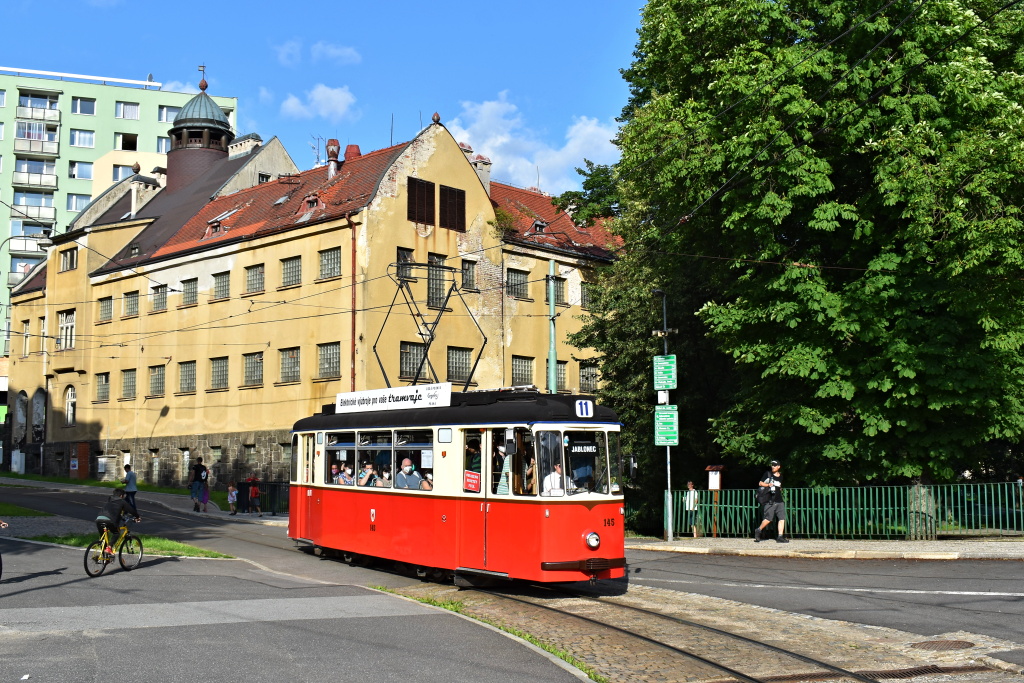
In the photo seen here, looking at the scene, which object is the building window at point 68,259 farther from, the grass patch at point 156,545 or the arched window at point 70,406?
the grass patch at point 156,545

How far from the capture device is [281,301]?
4197 centimetres

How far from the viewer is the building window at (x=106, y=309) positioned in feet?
166

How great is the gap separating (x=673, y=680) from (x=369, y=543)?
9.87 m

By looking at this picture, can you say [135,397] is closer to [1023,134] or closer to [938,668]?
[1023,134]

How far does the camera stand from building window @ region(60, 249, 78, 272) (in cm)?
5316

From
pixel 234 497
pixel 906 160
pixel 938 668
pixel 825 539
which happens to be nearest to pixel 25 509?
pixel 234 497

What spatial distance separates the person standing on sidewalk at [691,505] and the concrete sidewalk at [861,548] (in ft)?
5.41

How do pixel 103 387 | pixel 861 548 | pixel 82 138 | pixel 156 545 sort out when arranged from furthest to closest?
pixel 82 138 < pixel 103 387 < pixel 156 545 < pixel 861 548

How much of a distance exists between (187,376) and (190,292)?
366 cm

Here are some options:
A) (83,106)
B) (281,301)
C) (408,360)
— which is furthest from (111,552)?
(83,106)

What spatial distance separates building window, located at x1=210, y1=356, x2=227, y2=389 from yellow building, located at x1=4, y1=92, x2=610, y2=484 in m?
0.09

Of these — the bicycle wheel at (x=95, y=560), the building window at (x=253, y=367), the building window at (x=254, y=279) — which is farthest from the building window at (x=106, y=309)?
the bicycle wheel at (x=95, y=560)

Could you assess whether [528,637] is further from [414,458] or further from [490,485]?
[414,458]

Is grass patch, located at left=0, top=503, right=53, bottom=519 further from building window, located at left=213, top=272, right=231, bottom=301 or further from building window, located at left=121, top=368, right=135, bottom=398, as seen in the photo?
building window, located at left=121, top=368, right=135, bottom=398
